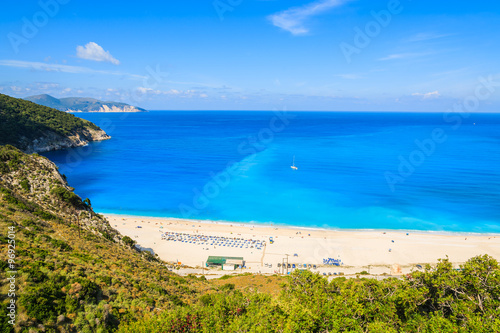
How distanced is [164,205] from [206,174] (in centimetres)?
2268

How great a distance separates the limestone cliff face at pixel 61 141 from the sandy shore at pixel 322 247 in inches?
2583

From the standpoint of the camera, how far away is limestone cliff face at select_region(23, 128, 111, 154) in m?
91.4

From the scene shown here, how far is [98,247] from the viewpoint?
22.9 m

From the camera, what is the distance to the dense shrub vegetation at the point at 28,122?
277 feet

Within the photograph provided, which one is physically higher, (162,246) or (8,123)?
(8,123)

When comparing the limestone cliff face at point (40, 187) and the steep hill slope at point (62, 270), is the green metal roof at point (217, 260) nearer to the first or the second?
the steep hill slope at point (62, 270)

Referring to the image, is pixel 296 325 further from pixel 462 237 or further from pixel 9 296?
pixel 462 237

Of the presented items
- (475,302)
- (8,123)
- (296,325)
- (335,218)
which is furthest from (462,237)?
(8,123)

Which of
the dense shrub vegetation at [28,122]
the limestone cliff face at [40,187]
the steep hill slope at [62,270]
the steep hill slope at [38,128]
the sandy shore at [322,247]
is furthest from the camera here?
the steep hill slope at [38,128]

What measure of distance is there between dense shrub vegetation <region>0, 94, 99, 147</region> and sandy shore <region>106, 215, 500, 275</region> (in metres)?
64.3

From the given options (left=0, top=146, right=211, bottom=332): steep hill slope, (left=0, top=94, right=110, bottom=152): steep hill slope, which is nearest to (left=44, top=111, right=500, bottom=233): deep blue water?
(left=0, top=94, right=110, bottom=152): steep hill slope

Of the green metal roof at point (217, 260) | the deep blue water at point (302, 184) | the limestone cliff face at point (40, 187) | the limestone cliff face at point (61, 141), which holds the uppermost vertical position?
the limestone cliff face at point (61, 141)

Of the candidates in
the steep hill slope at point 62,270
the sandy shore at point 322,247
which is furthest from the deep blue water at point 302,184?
the steep hill slope at point 62,270

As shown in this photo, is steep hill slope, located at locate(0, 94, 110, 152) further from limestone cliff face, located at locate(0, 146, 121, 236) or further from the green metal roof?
the green metal roof
